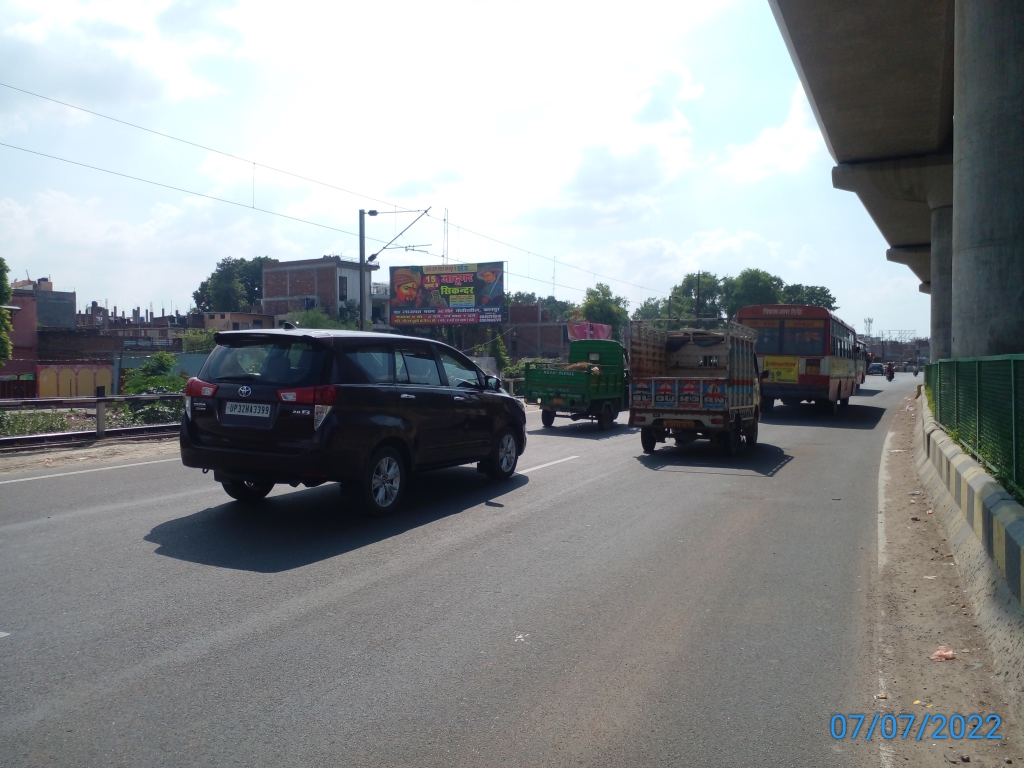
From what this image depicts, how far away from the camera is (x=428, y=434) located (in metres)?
9.23

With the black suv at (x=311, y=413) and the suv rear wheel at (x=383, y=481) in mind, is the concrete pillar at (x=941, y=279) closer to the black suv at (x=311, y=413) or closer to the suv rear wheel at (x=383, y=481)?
the black suv at (x=311, y=413)

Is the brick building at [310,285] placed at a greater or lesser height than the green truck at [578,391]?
greater

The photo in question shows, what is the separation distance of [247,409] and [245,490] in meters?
1.49

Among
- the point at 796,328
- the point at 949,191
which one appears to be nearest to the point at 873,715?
the point at 796,328

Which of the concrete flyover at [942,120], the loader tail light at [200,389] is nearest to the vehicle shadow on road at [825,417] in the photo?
the concrete flyover at [942,120]

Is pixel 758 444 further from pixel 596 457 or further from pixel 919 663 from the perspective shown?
pixel 919 663

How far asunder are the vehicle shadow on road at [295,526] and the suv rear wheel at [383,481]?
14 cm

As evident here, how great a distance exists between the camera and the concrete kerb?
15.1 feet

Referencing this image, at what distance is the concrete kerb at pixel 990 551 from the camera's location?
15.1 ft

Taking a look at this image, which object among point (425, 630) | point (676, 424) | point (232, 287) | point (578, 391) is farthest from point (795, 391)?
point (232, 287)

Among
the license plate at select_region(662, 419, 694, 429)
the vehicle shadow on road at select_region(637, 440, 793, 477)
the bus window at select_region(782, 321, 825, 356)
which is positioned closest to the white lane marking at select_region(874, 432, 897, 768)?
the vehicle shadow on road at select_region(637, 440, 793, 477)

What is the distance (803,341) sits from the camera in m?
25.8
